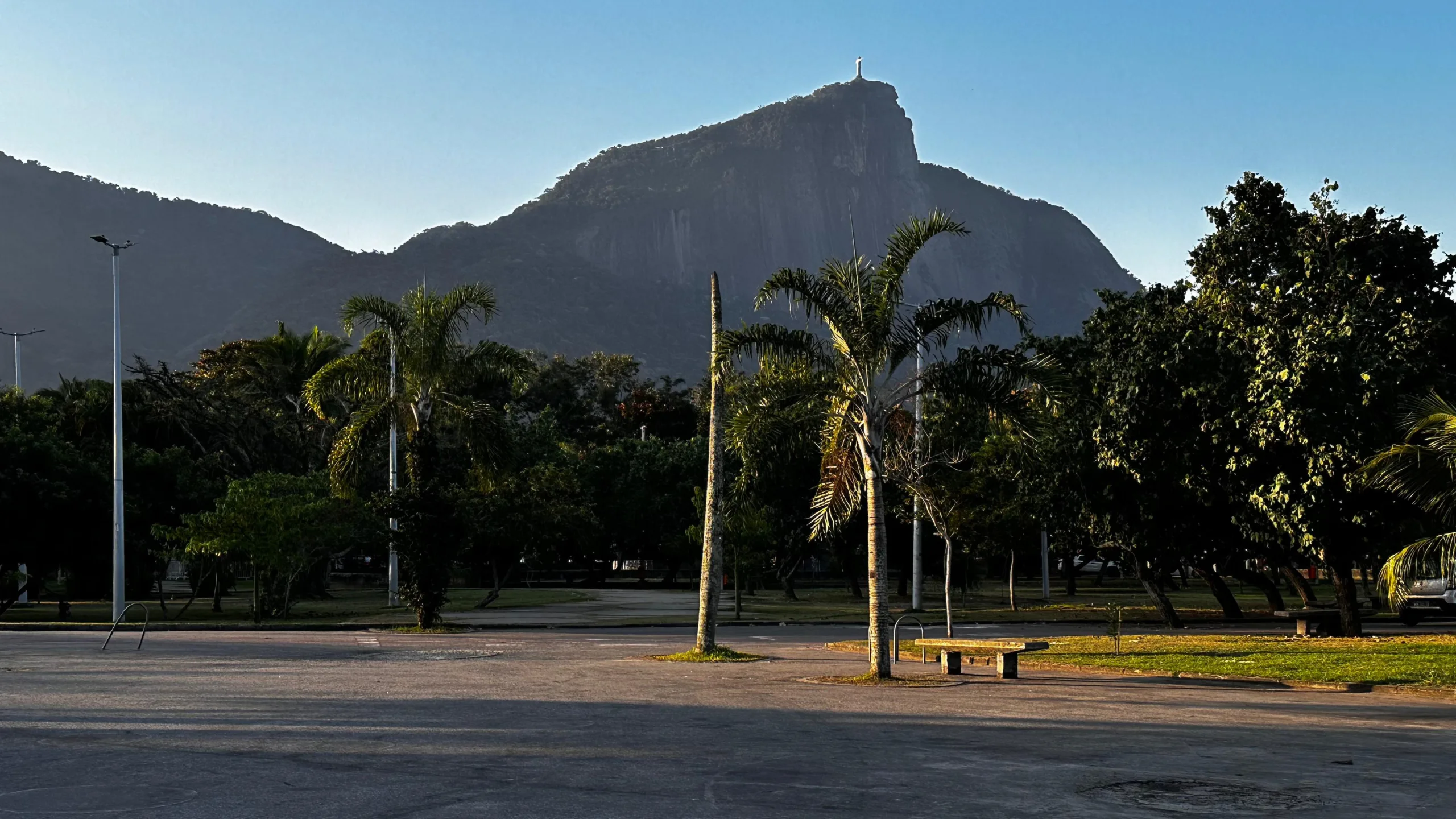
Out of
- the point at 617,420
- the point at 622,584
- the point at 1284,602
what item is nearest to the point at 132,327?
the point at 617,420

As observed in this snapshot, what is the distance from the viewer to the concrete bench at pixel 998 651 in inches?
711

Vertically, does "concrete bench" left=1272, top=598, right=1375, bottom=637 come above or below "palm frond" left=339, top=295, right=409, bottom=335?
below

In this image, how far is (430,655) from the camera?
22.2 meters

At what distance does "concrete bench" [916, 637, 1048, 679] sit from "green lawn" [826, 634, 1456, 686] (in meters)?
1.82

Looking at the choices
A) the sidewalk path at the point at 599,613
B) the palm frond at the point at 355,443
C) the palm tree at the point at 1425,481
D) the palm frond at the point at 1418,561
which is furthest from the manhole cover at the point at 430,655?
the palm tree at the point at 1425,481

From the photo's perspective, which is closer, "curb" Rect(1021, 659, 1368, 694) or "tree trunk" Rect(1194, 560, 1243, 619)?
"curb" Rect(1021, 659, 1368, 694)

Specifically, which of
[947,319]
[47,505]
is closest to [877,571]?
[947,319]

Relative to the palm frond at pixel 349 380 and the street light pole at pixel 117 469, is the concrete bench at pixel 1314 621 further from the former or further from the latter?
the street light pole at pixel 117 469

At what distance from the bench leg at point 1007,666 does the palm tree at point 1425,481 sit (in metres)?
6.06

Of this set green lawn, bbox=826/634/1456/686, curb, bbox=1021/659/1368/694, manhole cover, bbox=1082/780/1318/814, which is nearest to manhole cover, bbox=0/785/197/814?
manhole cover, bbox=1082/780/1318/814

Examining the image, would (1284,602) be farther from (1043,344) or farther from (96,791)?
(96,791)

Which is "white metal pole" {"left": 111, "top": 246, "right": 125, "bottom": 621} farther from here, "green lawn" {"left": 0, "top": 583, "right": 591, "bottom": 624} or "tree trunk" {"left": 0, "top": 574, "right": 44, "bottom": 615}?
"tree trunk" {"left": 0, "top": 574, "right": 44, "bottom": 615}

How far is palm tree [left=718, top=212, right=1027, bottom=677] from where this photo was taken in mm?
18172

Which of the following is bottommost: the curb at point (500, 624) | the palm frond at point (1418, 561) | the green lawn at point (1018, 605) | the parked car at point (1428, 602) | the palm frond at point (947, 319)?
the green lawn at point (1018, 605)
